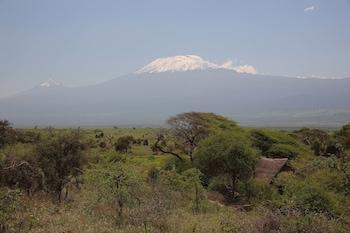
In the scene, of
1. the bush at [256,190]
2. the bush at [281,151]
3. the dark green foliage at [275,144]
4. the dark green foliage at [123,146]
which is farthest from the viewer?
the dark green foliage at [123,146]

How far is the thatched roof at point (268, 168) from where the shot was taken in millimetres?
31094

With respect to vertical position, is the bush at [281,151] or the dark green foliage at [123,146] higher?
the bush at [281,151]

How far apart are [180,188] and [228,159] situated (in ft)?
20.2

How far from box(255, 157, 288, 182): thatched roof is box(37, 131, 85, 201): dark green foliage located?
517 inches

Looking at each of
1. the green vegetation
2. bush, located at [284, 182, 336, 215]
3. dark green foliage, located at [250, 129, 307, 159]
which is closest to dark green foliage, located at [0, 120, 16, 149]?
the green vegetation

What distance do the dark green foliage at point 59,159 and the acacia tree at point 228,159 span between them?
29.1 ft

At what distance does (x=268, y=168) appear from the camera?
1266 inches

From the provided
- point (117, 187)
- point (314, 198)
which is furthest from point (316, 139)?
point (117, 187)

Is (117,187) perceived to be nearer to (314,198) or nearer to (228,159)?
(314,198)

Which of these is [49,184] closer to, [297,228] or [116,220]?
[116,220]

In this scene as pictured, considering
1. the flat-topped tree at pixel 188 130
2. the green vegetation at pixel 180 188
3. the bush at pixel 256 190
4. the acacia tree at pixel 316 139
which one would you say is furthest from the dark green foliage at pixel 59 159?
the acacia tree at pixel 316 139

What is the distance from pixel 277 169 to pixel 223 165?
5298 millimetres

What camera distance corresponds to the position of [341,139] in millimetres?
40250

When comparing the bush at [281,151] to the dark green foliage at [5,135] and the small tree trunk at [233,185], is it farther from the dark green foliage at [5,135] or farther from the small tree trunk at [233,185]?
the dark green foliage at [5,135]
